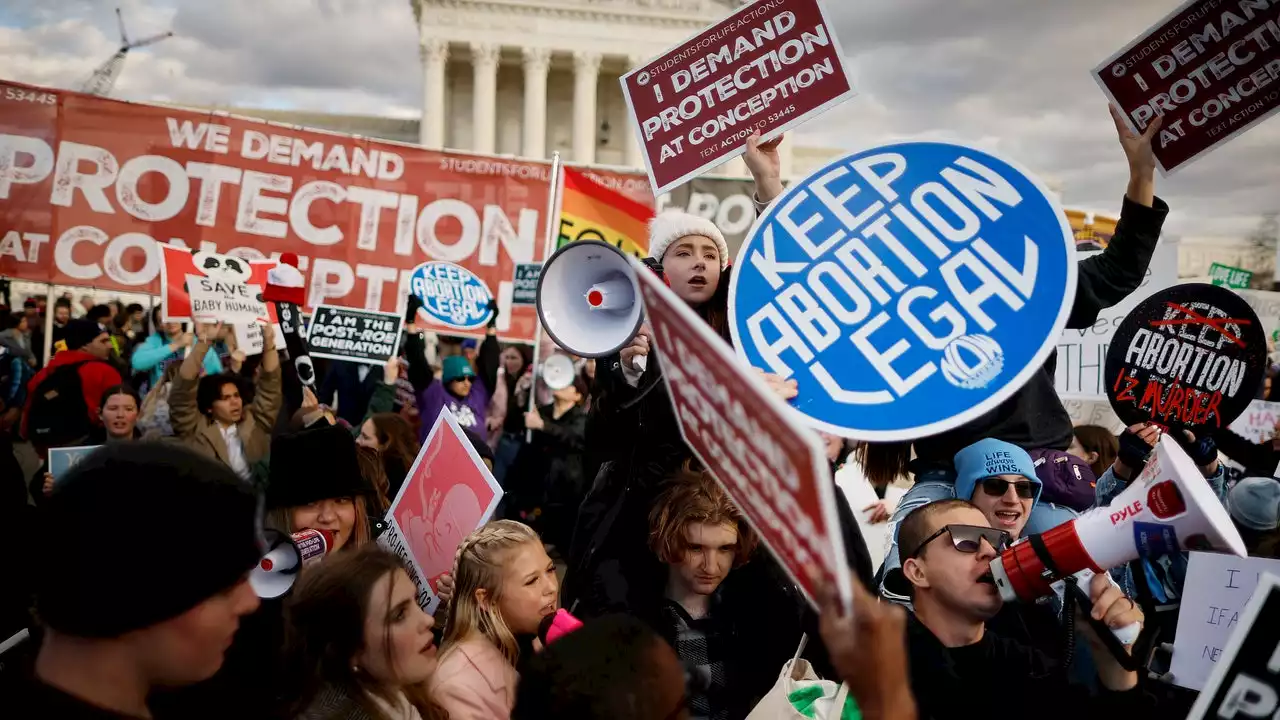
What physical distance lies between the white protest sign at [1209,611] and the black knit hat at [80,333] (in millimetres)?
8600

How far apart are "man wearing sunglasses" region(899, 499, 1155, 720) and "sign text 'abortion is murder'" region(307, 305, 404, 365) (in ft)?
19.1

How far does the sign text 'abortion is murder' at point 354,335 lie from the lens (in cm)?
771

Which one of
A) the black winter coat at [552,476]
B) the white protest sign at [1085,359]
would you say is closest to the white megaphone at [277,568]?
the white protest sign at [1085,359]

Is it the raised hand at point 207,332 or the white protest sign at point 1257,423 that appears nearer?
the raised hand at point 207,332

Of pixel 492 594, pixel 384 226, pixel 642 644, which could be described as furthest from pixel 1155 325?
pixel 384 226

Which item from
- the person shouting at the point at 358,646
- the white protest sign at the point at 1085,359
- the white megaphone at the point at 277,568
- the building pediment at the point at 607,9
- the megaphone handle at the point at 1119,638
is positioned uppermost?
the building pediment at the point at 607,9

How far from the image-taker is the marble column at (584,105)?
163 feet

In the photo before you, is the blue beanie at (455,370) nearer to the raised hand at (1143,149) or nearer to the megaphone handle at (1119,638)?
the raised hand at (1143,149)

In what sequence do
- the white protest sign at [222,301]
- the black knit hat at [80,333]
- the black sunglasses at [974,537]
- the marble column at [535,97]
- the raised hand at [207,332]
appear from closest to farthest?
the black sunglasses at [974,537] < the raised hand at [207,332] < the white protest sign at [222,301] < the black knit hat at [80,333] < the marble column at [535,97]

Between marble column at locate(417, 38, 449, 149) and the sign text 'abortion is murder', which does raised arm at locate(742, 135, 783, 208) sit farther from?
marble column at locate(417, 38, 449, 149)

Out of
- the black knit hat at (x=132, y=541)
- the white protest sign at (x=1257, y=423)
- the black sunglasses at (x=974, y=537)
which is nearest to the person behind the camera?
the black knit hat at (x=132, y=541)

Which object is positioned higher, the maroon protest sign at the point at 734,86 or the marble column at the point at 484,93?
the marble column at the point at 484,93

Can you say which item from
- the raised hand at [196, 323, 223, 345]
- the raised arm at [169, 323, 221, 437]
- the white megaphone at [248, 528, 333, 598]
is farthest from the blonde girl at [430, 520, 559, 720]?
the raised hand at [196, 323, 223, 345]

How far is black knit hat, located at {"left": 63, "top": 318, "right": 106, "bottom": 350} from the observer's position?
28.5 feet
